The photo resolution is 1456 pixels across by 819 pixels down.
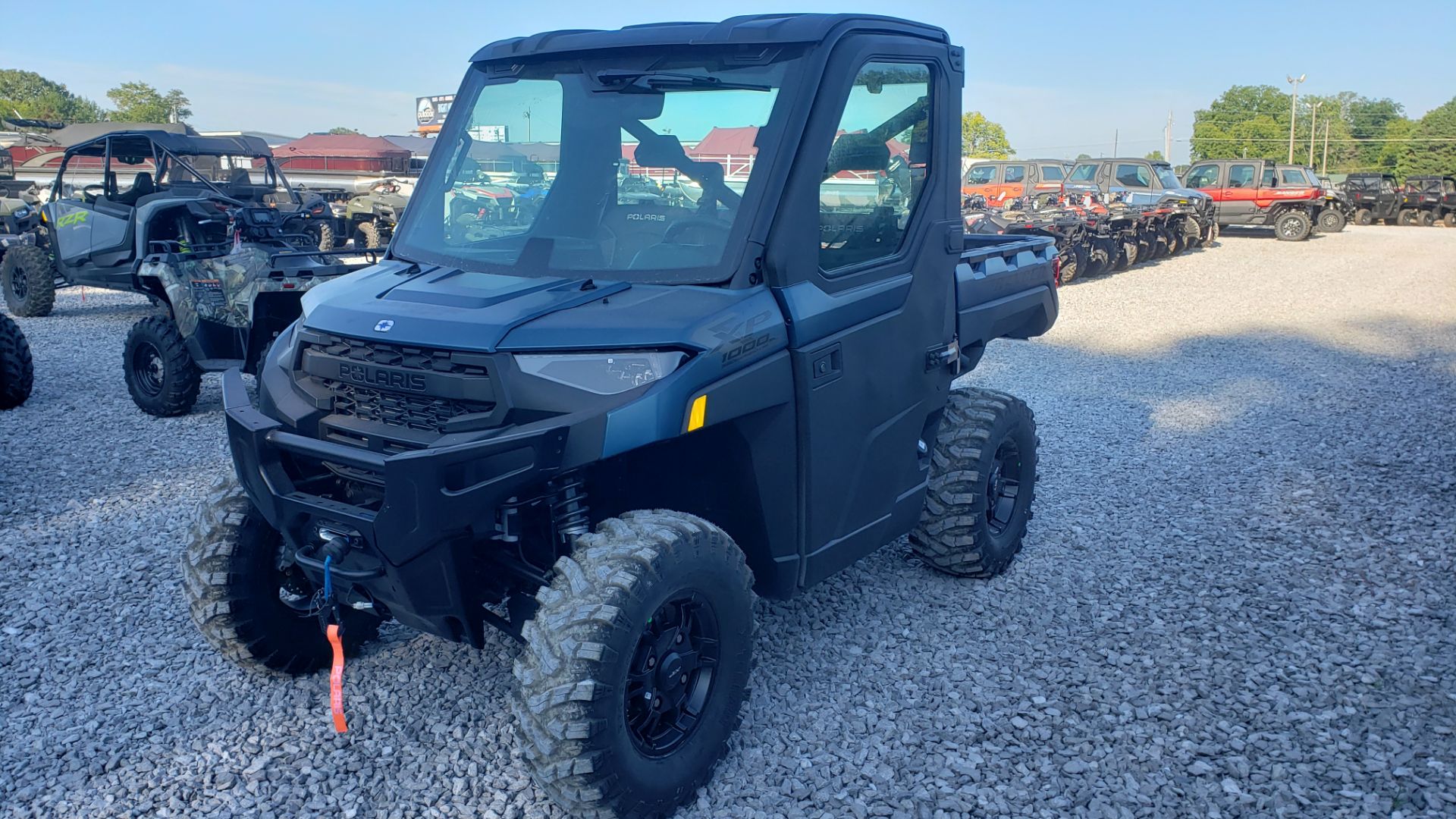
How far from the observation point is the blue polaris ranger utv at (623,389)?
2.75 metres

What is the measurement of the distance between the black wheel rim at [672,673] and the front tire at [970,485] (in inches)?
59.3

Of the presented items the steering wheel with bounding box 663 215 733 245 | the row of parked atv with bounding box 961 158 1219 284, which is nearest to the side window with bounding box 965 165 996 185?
the row of parked atv with bounding box 961 158 1219 284

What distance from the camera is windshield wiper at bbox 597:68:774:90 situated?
3.29 meters

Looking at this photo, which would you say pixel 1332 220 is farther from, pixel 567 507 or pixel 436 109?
pixel 567 507

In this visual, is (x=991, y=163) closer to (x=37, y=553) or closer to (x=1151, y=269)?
(x=1151, y=269)

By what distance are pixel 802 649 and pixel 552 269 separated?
181 centimetres

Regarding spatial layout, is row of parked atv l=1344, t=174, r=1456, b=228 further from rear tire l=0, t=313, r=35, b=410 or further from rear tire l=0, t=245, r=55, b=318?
rear tire l=0, t=313, r=35, b=410

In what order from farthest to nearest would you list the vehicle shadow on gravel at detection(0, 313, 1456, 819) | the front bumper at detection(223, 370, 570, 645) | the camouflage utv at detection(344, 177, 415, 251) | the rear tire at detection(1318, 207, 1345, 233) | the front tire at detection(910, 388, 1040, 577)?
the rear tire at detection(1318, 207, 1345, 233)
the camouflage utv at detection(344, 177, 415, 251)
the front tire at detection(910, 388, 1040, 577)
the vehicle shadow on gravel at detection(0, 313, 1456, 819)
the front bumper at detection(223, 370, 570, 645)

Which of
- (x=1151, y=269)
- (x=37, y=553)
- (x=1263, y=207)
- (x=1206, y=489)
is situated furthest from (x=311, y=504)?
(x=1263, y=207)

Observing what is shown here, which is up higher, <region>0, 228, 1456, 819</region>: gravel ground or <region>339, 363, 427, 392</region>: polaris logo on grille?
<region>339, 363, 427, 392</region>: polaris logo on grille

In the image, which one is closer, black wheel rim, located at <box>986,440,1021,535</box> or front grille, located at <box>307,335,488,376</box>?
front grille, located at <box>307,335,488,376</box>

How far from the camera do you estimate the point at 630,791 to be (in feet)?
9.27

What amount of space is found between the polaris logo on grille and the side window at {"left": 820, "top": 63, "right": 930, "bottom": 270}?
1.32m

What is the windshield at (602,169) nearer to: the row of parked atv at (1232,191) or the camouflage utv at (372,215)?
the camouflage utv at (372,215)
